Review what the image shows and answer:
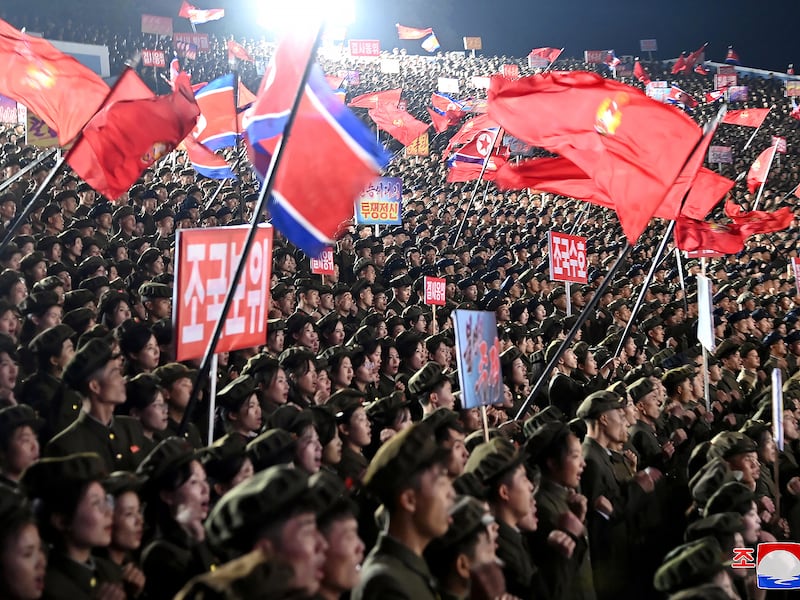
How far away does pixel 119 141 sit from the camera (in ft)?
23.7

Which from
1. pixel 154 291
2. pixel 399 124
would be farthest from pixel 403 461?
pixel 399 124

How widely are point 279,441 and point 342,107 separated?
1.73m

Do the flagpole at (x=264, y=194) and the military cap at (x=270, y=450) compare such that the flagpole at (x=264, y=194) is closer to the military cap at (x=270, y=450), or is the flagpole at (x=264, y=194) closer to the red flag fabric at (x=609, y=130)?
the military cap at (x=270, y=450)

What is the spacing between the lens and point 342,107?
4.90 metres

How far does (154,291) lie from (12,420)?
3433 mm

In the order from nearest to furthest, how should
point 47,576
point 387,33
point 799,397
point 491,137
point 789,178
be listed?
point 47,576 → point 799,397 → point 491,137 → point 789,178 → point 387,33

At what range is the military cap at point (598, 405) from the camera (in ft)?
18.6

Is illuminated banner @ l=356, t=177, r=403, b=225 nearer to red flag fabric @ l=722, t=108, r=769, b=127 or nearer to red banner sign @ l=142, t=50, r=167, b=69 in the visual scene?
red banner sign @ l=142, t=50, r=167, b=69

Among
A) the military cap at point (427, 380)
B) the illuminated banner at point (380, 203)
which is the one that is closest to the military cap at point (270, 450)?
the military cap at point (427, 380)

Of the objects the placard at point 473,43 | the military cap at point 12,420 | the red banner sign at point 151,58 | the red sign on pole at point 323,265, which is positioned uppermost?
the placard at point 473,43

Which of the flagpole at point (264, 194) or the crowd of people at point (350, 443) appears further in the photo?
the flagpole at point (264, 194)

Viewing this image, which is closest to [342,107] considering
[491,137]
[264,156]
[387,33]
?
[264,156]

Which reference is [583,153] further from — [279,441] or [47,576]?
[47,576]

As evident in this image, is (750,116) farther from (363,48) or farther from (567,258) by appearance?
(567,258)
